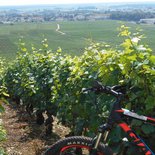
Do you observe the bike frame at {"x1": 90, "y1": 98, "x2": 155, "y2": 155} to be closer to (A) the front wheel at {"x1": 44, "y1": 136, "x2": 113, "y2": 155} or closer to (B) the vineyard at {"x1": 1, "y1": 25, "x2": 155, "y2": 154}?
(A) the front wheel at {"x1": 44, "y1": 136, "x2": 113, "y2": 155}

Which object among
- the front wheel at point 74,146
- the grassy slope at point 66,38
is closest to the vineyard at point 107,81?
the front wheel at point 74,146

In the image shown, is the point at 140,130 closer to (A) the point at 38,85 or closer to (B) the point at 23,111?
(A) the point at 38,85

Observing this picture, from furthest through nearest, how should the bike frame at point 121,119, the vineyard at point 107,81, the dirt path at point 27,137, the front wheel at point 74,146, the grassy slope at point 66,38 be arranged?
the grassy slope at point 66,38 < the dirt path at point 27,137 < the vineyard at point 107,81 < the front wheel at point 74,146 < the bike frame at point 121,119

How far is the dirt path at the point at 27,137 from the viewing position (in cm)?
814

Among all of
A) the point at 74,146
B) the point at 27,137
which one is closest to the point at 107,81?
the point at 74,146

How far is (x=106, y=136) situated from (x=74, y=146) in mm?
530

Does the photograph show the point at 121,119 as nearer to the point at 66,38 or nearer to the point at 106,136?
the point at 106,136

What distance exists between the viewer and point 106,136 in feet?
14.4

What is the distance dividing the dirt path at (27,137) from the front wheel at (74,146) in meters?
2.83

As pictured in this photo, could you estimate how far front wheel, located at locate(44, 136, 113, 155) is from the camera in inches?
177

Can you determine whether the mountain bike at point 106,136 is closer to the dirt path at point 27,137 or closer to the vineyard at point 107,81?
the vineyard at point 107,81

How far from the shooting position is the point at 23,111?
1480cm

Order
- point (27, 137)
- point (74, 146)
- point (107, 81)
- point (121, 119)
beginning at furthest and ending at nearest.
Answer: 1. point (27, 137)
2. point (107, 81)
3. point (74, 146)
4. point (121, 119)

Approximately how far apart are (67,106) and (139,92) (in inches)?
96.8
